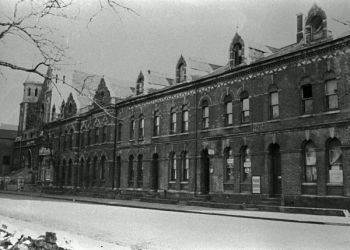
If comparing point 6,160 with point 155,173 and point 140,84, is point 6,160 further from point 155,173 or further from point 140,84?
point 155,173

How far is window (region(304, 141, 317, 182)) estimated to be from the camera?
78.4 feet

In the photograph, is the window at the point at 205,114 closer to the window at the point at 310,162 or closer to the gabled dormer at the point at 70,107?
the window at the point at 310,162

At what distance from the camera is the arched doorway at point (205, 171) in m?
31.7

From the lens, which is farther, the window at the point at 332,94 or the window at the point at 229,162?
the window at the point at 229,162

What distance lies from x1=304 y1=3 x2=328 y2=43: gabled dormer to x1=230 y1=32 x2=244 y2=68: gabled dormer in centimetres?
555

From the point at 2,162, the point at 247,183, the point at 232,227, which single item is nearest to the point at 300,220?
the point at 232,227

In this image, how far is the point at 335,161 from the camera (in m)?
23.0

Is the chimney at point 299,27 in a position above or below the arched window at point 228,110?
above

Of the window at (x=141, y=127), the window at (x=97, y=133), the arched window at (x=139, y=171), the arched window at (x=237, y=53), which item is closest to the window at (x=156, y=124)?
the window at (x=141, y=127)

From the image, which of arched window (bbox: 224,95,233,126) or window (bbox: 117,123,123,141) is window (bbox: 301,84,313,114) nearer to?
arched window (bbox: 224,95,233,126)

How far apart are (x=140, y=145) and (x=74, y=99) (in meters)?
16.9

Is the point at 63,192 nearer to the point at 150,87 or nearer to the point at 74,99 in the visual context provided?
the point at 74,99

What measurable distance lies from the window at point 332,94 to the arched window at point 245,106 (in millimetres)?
6020

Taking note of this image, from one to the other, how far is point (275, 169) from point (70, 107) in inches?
1312
